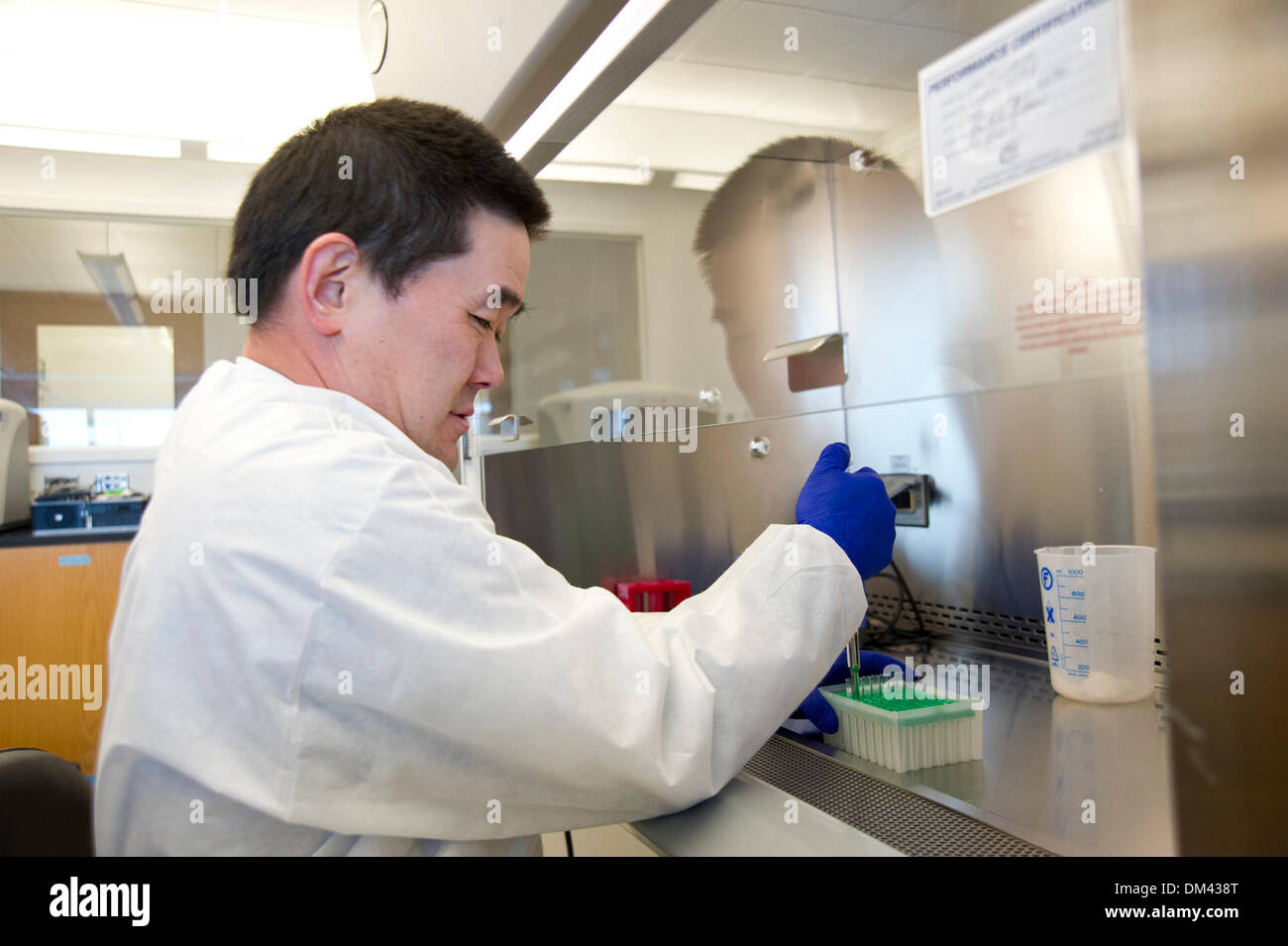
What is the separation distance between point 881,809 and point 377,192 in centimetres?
74

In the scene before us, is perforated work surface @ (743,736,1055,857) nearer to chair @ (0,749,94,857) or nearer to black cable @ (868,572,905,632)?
black cable @ (868,572,905,632)

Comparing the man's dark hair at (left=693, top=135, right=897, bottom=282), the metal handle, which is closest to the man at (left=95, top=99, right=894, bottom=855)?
the man's dark hair at (left=693, top=135, right=897, bottom=282)

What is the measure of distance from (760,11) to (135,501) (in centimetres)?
293

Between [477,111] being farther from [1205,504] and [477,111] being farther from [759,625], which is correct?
[1205,504]

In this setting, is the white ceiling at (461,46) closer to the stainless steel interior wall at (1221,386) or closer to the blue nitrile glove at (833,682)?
the stainless steel interior wall at (1221,386)

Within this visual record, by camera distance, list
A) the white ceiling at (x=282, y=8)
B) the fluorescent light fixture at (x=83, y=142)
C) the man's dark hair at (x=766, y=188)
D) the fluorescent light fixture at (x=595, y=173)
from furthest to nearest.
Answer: the fluorescent light fixture at (x=83, y=142), the white ceiling at (x=282, y=8), the fluorescent light fixture at (x=595, y=173), the man's dark hair at (x=766, y=188)

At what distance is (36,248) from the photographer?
3672mm

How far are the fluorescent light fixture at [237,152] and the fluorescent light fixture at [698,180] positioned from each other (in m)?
2.77

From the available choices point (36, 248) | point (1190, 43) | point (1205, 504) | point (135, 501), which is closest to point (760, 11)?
point (1190, 43)

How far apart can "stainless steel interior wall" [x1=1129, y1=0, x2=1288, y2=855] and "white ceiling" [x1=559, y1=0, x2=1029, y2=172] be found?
30 centimetres

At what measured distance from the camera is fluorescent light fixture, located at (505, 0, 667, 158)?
930 millimetres

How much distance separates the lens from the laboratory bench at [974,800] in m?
0.66

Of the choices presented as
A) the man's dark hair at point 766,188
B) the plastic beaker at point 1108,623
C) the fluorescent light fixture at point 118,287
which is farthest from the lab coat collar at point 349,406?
the fluorescent light fixture at point 118,287
